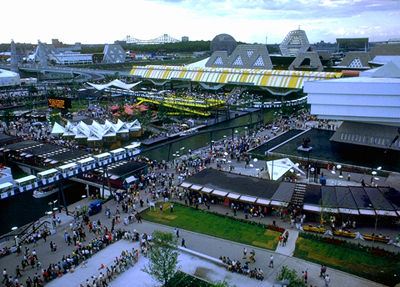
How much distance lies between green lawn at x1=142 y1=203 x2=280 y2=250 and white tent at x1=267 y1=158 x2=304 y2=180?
7.12 metres

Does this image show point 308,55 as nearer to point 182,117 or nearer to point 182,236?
point 182,117

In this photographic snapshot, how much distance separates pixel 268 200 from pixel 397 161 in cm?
1578

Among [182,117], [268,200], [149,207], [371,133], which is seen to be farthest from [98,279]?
[182,117]

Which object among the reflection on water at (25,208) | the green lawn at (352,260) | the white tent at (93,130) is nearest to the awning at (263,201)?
the green lawn at (352,260)

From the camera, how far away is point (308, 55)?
79.0m

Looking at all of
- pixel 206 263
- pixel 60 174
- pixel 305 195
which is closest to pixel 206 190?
pixel 305 195

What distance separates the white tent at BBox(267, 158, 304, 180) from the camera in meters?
28.8

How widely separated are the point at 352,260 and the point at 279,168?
11856 millimetres

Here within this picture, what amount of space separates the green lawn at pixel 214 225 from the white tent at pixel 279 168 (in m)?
7.12

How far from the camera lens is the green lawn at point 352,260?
1726 cm

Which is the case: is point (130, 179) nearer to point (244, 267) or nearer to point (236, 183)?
point (236, 183)

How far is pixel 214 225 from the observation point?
75.4 feet

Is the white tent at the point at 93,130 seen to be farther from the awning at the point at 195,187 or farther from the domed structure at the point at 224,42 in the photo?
the domed structure at the point at 224,42

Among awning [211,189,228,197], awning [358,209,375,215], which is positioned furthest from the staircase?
awning [211,189,228,197]
